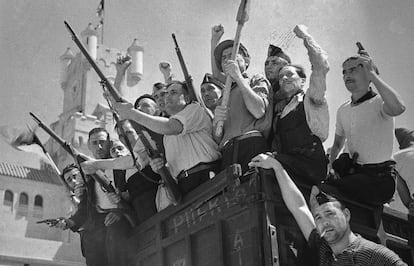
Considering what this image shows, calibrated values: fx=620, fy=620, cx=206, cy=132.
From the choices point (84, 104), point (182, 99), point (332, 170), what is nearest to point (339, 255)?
point (332, 170)

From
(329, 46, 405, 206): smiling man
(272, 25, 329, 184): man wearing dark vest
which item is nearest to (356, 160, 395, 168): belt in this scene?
(329, 46, 405, 206): smiling man

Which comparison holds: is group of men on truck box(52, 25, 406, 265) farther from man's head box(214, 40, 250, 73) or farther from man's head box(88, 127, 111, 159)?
man's head box(88, 127, 111, 159)

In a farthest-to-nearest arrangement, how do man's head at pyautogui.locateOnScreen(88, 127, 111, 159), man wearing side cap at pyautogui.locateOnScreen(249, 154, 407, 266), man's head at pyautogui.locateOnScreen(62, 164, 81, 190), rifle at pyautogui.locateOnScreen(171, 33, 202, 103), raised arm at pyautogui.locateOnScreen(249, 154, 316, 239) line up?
man's head at pyautogui.locateOnScreen(62, 164, 81, 190) → man's head at pyautogui.locateOnScreen(88, 127, 111, 159) → rifle at pyautogui.locateOnScreen(171, 33, 202, 103) → raised arm at pyautogui.locateOnScreen(249, 154, 316, 239) → man wearing side cap at pyautogui.locateOnScreen(249, 154, 407, 266)

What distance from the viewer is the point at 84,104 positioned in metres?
46.8

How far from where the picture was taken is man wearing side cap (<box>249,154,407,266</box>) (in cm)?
407

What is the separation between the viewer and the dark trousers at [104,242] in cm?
649

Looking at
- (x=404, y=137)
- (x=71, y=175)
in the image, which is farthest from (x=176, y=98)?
(x=404, y=137)

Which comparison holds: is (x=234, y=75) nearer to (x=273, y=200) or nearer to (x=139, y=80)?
(x=273, y=200)

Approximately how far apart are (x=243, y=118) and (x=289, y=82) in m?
0.51

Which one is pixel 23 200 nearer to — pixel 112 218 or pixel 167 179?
pixel 112 218

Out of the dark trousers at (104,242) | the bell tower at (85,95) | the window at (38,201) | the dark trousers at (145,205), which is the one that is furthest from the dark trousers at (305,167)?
the bell tower at (85,95)

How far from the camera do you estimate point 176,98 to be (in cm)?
598

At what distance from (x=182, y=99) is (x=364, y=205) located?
197cm

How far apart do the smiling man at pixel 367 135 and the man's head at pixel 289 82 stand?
0.51 m
